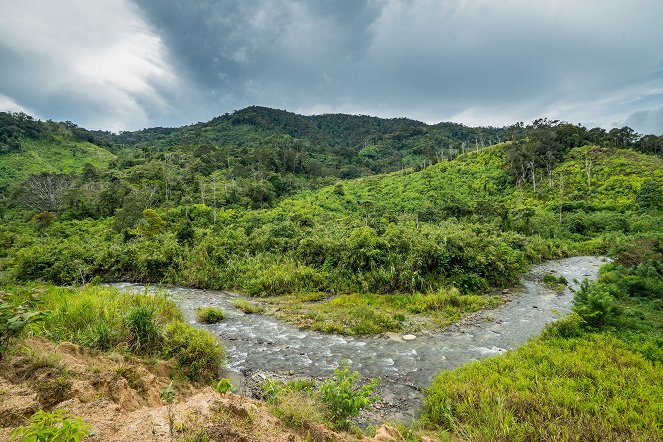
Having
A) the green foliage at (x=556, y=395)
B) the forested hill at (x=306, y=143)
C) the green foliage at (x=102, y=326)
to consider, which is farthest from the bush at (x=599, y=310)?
the forested hill at (x=306, y=143)

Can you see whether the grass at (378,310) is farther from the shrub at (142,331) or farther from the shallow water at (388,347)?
the shrub at (142,331)

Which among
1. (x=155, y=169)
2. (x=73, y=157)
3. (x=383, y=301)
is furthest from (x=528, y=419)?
(x=73, y=157)

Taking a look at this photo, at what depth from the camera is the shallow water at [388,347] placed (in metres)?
9.55

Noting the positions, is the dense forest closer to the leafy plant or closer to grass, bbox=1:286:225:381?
grass, bbox=1:286:225:381

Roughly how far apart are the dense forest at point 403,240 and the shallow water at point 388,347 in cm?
90

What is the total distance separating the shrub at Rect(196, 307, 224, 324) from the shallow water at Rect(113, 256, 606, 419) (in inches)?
12.3

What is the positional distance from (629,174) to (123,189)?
251ft

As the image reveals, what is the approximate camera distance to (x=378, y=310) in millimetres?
16141

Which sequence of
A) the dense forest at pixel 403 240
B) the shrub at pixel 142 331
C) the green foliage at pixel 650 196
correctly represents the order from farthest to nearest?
the green foliage at pixel 650 196
the shrub at pixel 142 331
the dense forest at pixel 403 240

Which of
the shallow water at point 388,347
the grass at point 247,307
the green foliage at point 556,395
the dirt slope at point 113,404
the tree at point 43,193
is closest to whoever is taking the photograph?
the dirt slope at point 113,404

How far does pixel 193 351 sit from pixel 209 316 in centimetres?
666

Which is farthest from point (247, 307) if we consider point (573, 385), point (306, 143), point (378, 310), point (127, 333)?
point (306, 143)

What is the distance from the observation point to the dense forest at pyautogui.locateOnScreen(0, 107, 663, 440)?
293 inches

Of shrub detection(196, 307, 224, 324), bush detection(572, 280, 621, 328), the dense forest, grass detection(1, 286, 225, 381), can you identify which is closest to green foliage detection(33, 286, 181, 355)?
grass detection(1, 286, 225, 381)
